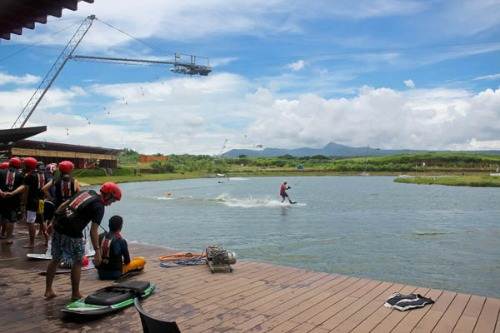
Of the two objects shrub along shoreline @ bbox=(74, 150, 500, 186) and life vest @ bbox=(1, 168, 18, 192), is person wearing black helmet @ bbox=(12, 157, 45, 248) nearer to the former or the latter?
life vest @ bbox=(1, 168, 18, 192)

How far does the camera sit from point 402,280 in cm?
1373

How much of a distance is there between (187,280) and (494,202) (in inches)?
1722

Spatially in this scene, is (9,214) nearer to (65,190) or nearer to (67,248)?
(65,190)

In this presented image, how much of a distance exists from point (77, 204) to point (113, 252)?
2037 millimetres

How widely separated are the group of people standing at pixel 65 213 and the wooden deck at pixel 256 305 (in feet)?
1.60

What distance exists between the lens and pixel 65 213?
255 inches

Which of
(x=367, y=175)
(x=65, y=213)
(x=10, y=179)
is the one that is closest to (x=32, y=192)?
(x=10, y=179)

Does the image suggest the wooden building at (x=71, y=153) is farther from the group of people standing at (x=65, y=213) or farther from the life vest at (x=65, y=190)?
the life vest at (x=65, y=190)

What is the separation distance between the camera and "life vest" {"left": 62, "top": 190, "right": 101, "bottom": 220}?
6.42 metres

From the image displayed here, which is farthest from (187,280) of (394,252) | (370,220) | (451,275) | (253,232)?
(370,220)

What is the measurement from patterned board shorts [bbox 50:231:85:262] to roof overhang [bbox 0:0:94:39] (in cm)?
297

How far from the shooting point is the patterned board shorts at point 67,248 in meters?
6.64

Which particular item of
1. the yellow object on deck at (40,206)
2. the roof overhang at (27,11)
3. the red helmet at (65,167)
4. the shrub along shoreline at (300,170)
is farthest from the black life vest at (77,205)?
the shrub along shoreline at (300,170)

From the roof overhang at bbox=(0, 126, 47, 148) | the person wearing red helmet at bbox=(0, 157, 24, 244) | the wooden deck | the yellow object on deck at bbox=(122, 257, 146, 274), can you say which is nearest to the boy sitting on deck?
the yellow object on deck at bbox=(122, 257, 146, 274)
